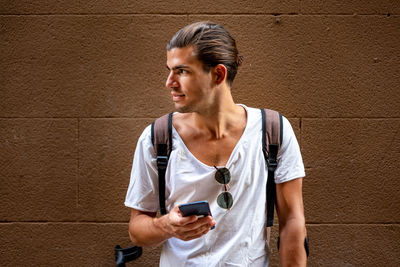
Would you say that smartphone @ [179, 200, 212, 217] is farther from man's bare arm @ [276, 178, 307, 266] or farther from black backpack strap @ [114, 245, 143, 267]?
black backpack strap @ [114, 245, 143, 267]

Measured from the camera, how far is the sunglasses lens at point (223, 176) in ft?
6.84

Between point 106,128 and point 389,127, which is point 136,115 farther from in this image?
point 389,127

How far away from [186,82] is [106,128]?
112 cm

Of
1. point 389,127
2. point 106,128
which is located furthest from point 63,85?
point 389,127

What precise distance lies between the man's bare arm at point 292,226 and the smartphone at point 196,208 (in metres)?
0.55

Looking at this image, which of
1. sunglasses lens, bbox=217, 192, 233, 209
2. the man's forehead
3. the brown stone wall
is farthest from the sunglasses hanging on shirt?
the brown stone wall

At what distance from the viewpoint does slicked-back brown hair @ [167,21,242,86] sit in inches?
81.0

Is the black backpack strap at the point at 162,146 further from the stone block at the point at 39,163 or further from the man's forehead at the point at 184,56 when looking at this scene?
the stone block at the point at 39,163

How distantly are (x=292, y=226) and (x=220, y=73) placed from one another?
3.06ft

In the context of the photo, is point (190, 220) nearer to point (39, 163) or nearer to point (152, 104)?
point (152, 104)

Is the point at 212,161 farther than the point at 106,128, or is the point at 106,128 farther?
the point at 106,128

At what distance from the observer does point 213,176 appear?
2.08 meters

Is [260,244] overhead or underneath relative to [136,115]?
underneath

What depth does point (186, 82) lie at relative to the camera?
205cm
